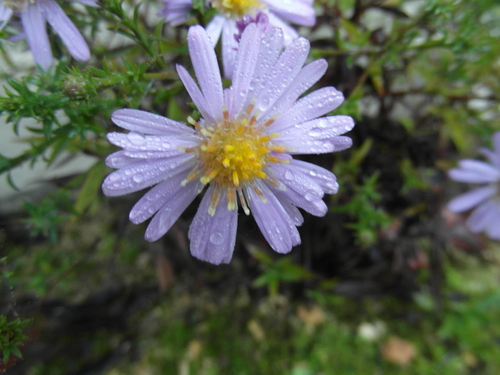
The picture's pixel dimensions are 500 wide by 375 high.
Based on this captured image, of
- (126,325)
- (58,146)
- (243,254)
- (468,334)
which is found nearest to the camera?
(58,146)

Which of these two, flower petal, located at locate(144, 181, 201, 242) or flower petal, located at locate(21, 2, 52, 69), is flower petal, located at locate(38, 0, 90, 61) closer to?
flower petal, located at locate(21, 2, 52, 69)

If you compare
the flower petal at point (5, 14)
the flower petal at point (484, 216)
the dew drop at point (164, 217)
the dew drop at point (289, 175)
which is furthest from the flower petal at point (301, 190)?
the flower petal at point (484, 216)

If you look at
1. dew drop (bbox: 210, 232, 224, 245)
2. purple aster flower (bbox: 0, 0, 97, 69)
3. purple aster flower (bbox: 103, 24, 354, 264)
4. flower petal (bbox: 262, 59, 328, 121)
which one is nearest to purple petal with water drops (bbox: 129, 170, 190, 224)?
purple aster flower (bbox: 103, 24, 354, 264)

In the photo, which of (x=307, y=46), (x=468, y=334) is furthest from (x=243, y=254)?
(x=468, y=334)

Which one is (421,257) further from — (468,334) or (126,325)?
(126,325)

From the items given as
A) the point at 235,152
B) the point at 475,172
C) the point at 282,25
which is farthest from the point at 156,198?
the point at 475,172

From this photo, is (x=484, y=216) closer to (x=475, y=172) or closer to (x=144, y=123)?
(x=475, y=172)

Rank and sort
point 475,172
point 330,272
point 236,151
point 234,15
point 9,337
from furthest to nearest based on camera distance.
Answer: point 330,272 → point 475,172 → point 234,15 → point 236,151 → point 9,337
